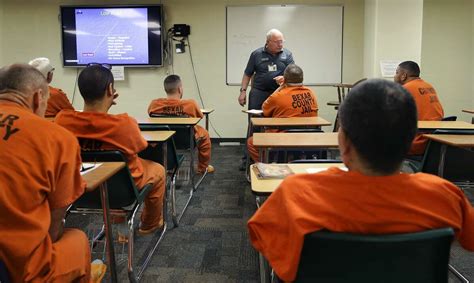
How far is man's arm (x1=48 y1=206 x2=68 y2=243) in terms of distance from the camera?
4.24 feet

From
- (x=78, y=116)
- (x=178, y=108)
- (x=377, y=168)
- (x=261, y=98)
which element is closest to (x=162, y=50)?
(x=261, y=98)

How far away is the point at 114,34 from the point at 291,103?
3.73m

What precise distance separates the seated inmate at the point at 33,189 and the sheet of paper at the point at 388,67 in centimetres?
485

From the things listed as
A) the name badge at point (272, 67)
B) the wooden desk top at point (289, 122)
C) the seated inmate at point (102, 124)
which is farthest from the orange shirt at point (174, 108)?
the seated inmate at point (102, 124)

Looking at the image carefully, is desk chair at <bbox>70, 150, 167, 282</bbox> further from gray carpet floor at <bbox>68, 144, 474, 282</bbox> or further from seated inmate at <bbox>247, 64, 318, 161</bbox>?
seated inmate at <bbox>247, 64, 318, 161</bbox>

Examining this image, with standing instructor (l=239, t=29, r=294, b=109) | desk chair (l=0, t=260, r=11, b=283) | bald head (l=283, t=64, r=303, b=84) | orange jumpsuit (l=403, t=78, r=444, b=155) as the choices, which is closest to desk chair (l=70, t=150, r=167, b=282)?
desk chair (l=0, t=260, r=11, b=283)

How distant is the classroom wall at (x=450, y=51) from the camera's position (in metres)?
6.17

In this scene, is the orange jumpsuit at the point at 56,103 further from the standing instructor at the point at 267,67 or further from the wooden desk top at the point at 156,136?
the standing instructor at the point at 267,67

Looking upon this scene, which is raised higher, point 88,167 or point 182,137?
point 88,167

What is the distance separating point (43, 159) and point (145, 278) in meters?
1.27

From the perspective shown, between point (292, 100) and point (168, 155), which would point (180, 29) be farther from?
point (168, 155)

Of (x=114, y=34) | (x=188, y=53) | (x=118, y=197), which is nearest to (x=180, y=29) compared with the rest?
(x=188, y=53)

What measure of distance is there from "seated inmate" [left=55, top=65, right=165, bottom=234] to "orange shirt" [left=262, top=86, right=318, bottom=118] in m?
1.53

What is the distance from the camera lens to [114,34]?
614 cm
